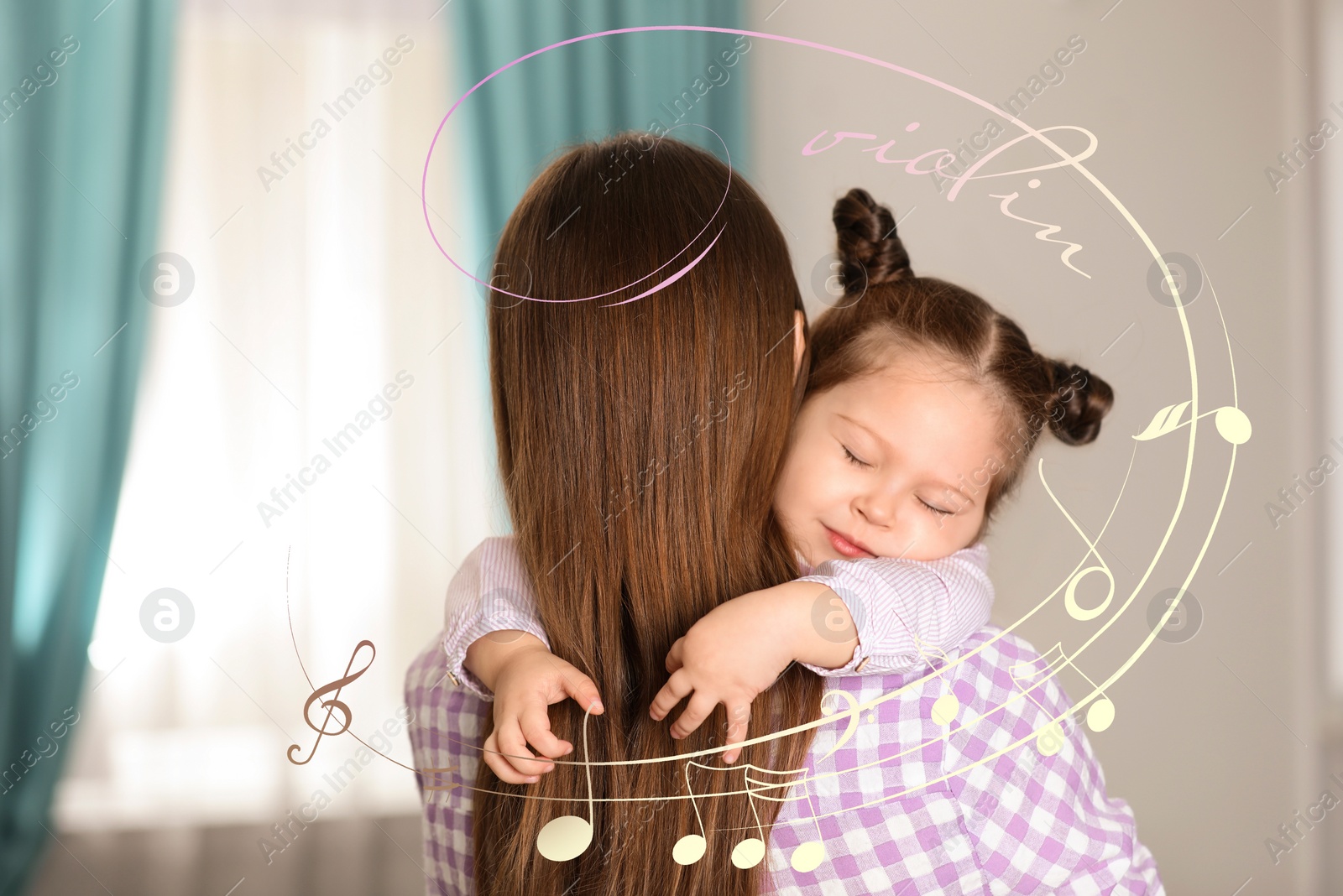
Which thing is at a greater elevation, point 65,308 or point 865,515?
point 65,308

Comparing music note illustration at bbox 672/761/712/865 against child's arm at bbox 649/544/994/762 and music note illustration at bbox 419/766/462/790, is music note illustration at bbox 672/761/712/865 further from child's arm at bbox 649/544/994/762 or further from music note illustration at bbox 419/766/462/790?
music note illustration at bbox 419/766/462/790

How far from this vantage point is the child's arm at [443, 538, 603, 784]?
523mm

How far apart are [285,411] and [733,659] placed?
1693mm

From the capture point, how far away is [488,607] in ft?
2.03

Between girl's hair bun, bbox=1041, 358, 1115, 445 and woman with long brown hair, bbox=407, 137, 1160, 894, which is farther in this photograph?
girl's hair bun, bbox=1041, 358, 1115, 445

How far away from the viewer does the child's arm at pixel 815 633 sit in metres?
0.51

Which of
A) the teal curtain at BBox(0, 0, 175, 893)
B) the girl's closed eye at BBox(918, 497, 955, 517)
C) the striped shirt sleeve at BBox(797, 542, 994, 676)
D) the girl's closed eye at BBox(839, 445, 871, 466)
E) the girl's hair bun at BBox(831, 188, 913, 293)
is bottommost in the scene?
the striped shirt sleeve at BBox(797, 542, 994, 676)

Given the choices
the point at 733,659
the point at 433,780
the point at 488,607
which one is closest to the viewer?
the point at 733,659

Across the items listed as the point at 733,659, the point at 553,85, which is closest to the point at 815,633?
the point at 733,659

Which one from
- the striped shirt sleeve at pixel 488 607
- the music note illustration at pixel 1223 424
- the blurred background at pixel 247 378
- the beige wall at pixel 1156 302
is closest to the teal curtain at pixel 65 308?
the blurred background at pixel 247 378

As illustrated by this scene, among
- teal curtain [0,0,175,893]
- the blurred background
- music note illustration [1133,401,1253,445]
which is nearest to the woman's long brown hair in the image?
music note illustration [1133,401,1253,445]

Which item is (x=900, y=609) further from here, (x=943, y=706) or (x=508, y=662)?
(x=508, y=662)

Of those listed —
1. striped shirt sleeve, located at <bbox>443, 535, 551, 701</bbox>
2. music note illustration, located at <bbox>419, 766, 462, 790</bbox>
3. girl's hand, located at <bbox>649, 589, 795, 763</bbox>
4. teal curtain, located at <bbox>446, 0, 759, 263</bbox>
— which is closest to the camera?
girl's hand, located at <bbox>649, 589, 795, 763</bbox>

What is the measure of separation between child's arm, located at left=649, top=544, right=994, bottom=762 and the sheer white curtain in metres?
1.43
